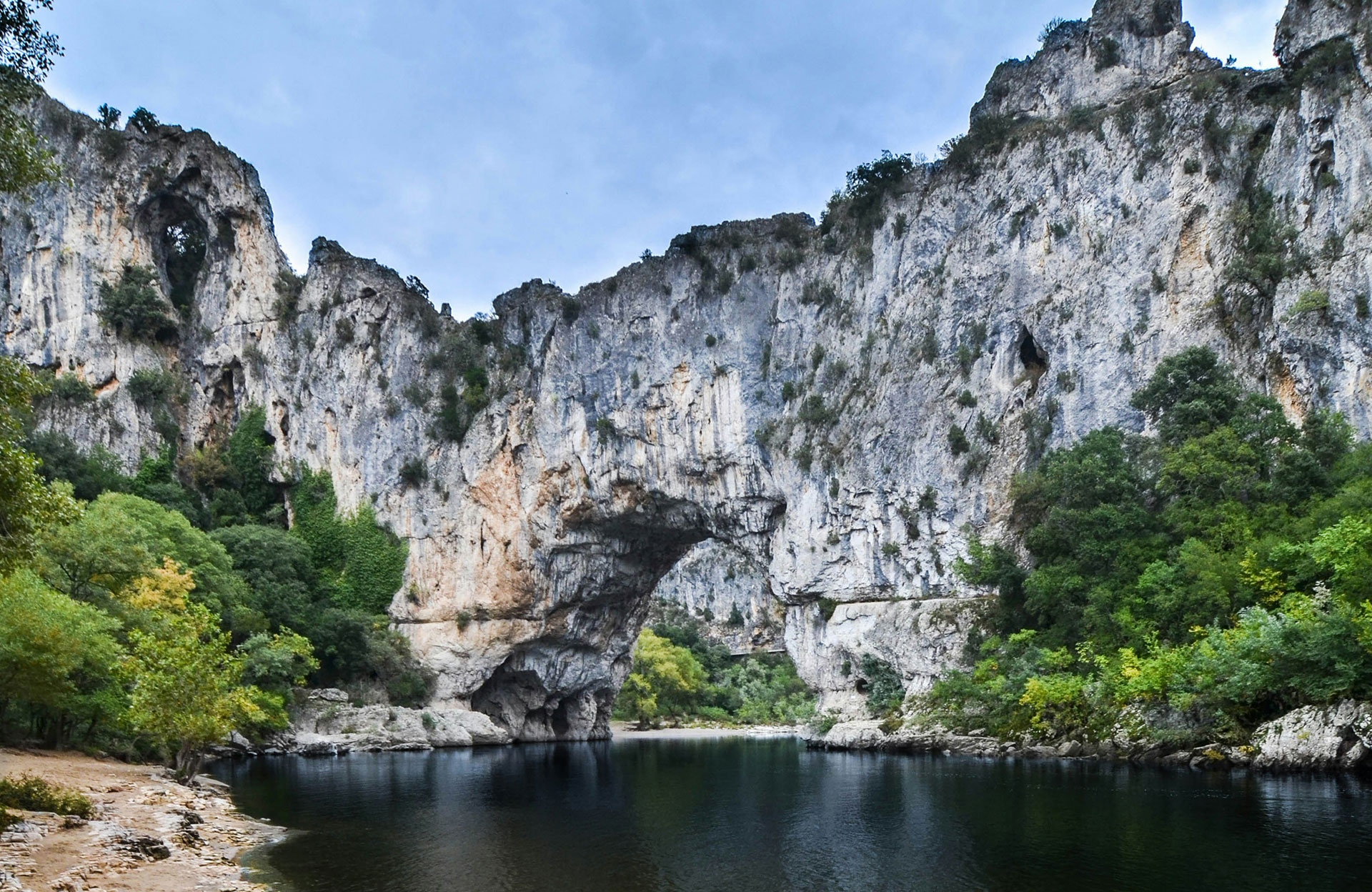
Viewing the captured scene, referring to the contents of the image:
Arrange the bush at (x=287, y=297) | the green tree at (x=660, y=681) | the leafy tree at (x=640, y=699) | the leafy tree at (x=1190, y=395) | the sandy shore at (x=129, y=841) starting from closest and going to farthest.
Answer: the sandy shore at (x=129, y=841) < the leafy tree at (x=1190, y=395) < the bush at (x=287, y=297) < the leafy tree at (x=640, y=699) < the green tree at (x=660, y=681)

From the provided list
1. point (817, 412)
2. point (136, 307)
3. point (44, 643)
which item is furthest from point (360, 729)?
point (136, 307)

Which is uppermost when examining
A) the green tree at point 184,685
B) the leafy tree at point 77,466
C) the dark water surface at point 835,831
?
the leafy tree at point 77,466

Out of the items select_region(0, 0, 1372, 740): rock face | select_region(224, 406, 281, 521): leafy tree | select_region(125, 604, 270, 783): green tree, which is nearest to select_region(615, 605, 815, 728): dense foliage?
select_region(0, 0, 1372, 740): rock face

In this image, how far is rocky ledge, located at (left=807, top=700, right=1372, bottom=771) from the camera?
22688 millimetres

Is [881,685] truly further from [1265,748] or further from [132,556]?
[132,556]

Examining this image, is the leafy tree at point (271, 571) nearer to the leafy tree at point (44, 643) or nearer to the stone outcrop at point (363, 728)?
the stone outcrop at point (363, 728)

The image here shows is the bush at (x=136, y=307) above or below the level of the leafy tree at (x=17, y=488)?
above

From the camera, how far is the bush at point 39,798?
1650cm

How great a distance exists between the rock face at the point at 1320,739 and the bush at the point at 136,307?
189 ft

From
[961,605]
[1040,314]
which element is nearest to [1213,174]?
[1040,314]

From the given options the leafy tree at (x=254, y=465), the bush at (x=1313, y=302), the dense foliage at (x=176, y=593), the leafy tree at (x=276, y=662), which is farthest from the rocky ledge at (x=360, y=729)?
the bush at (x=1313, y=302)

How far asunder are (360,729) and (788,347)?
2769 cm

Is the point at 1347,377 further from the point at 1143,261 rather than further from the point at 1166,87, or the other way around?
the point at 1166,87

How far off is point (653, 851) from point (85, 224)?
5387cm
